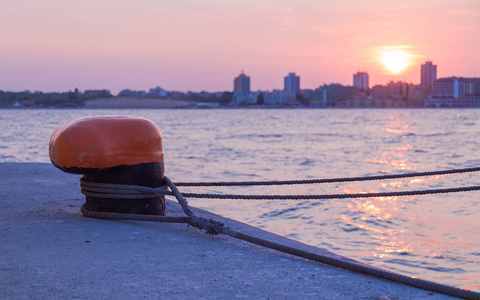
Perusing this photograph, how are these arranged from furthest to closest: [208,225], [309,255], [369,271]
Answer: [208,225] → [309,255] → [369,271]

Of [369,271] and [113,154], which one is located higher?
[113,154]

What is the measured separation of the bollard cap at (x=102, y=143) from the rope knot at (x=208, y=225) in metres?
0.78

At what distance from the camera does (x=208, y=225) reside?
154 inches

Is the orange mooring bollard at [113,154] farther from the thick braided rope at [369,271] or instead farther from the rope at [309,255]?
the thick braided rope at [369,271]

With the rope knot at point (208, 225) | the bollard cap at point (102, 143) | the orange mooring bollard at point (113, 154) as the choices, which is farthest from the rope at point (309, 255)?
the bollard cap at point (102, 143)

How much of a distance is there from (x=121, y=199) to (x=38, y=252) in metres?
1.14

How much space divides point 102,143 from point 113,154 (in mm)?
126

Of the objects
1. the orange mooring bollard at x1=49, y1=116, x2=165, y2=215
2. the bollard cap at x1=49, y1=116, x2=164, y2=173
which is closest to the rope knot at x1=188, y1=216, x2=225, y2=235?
the orange mooring bollard at x1=49, y1=116, x2=165, y2=215

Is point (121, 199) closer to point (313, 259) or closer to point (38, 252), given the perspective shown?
point (38, 252)

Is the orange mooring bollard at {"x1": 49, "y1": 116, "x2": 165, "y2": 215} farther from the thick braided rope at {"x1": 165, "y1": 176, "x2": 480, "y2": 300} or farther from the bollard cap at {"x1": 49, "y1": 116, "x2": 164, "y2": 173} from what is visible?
the thick braided rope at {"x1": 165, "y1": 176, "x2": 480, "y2": 300}

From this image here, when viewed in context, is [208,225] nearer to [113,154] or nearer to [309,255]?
[309,255]

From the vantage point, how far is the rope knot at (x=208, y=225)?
3.87 metres

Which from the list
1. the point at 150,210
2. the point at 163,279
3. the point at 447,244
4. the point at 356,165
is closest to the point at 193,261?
the point at 163,279

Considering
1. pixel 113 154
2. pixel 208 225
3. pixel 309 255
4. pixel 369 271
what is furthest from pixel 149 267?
pixel 113 154
